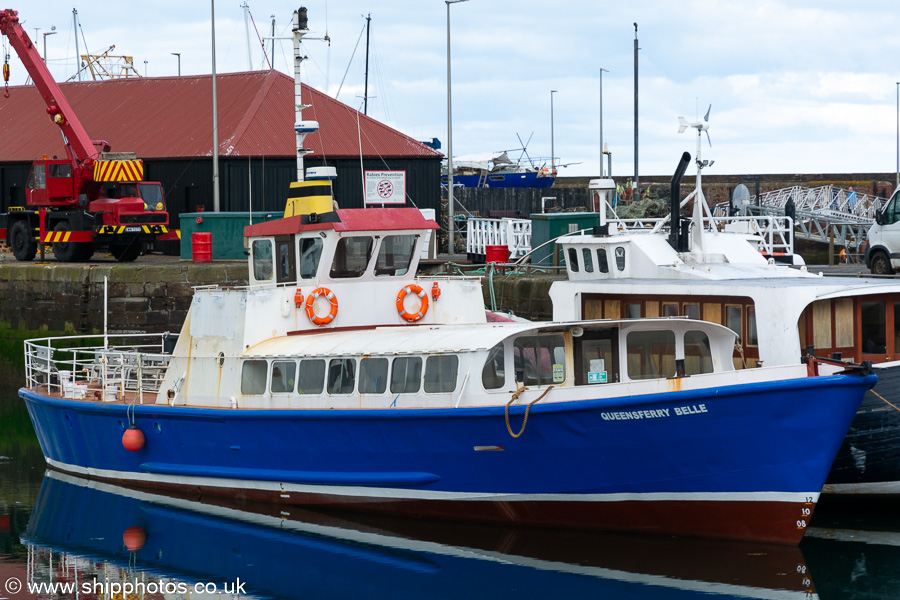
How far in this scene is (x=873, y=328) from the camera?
1391cm

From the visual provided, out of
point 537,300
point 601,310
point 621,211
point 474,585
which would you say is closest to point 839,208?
point 621,211

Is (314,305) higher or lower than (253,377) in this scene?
higher

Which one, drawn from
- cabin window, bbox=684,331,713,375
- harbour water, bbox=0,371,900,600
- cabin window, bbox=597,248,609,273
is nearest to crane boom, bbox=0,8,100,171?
harbour water, bbox=0,371,900,600

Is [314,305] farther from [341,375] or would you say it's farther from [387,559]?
[387,559]

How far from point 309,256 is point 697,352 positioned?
4939mm

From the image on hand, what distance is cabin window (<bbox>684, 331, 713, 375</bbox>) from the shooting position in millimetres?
12719

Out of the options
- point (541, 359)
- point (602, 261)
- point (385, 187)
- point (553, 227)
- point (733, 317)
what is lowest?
point (541, 359)

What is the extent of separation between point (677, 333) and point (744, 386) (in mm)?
1402

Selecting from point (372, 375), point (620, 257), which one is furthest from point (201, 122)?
point (372, 375)

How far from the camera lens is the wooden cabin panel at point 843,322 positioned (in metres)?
13.7

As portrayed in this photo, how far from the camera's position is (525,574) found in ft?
38.2

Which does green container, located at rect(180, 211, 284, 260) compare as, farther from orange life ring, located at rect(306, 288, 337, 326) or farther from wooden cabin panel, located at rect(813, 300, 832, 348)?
wooden cabin panel, located at rect(813, 300, 832, 348)

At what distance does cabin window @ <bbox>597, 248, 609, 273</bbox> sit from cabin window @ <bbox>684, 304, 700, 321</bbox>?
6.52 feet

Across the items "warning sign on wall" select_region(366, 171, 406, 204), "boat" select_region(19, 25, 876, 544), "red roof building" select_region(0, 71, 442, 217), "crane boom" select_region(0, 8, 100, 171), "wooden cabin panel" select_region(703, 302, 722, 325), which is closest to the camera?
"boat" select_region(19, 25, 876, 544)
